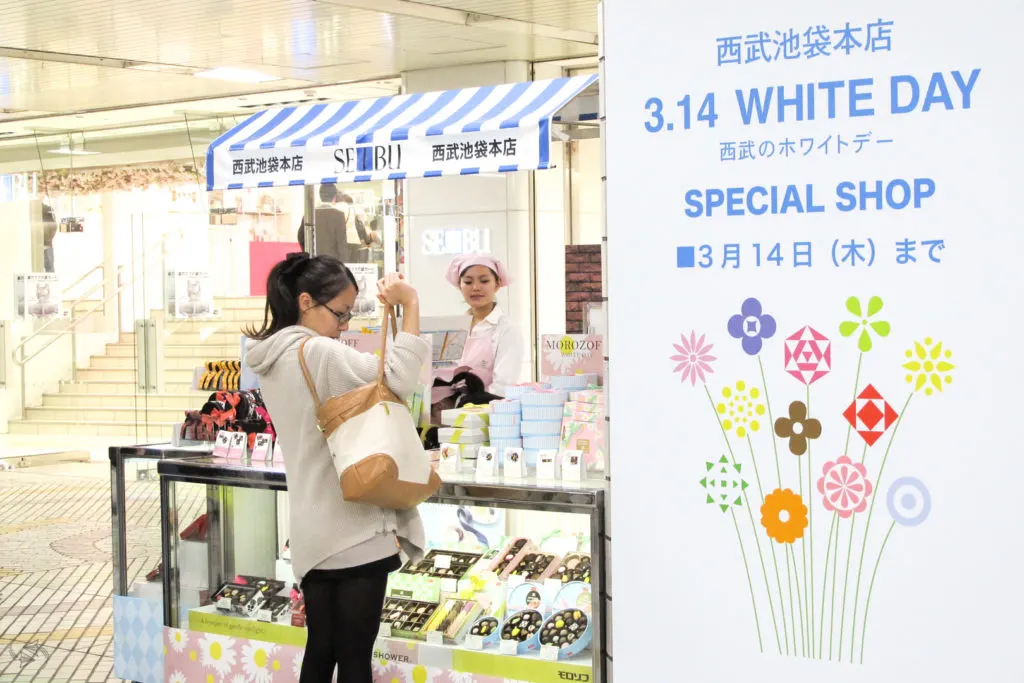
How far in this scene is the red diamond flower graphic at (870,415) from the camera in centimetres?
291

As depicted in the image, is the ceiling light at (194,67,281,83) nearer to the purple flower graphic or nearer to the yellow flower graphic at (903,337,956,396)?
the purple flower graphic

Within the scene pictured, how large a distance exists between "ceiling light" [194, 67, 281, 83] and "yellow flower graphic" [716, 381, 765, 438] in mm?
8993

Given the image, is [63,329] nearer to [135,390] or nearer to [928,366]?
[135,390]

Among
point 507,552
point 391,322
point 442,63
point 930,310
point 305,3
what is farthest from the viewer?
point 442,63

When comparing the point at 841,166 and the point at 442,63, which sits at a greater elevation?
the point at 442,63

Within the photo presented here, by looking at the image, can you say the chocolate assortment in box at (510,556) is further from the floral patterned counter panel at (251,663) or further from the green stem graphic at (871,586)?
the green stem graphic at (871,586)

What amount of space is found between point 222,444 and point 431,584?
41.9 inches

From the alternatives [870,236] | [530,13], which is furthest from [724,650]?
[530,13]

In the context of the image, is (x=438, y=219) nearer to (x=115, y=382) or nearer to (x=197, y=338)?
(x=197, y=338)

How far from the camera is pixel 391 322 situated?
366cm

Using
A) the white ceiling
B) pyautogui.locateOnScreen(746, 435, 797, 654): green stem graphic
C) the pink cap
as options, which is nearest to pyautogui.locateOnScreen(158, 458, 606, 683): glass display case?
pyautogui.locateOnScreen(746, 435, 797, 654): green stem graphic

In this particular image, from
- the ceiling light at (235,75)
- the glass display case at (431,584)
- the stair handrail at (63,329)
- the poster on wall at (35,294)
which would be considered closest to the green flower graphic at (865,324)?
the glass display case at (431,584)

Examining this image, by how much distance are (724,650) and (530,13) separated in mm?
6382

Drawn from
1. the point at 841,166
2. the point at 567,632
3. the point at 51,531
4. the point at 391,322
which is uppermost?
the point at 841,166
